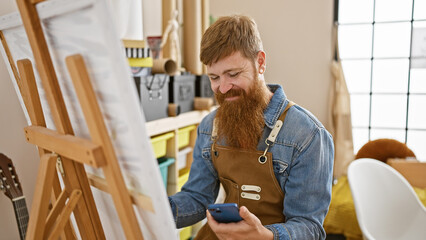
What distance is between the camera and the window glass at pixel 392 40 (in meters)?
3.16

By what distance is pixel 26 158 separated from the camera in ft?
5.80

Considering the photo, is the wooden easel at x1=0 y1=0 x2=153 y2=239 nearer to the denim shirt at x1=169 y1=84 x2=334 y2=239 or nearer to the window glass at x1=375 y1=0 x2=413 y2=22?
the denim shirt at x1=169 y1=84 x2=334 y2=239

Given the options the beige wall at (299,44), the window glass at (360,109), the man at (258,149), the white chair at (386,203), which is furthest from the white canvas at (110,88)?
the window glass at (360,109)

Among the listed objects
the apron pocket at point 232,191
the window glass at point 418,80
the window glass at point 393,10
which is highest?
the window glass at point 393,10

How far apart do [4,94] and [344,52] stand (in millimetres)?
2725

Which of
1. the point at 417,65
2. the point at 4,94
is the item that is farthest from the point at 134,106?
the point at 417,65

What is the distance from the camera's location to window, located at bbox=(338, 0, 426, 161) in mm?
3139

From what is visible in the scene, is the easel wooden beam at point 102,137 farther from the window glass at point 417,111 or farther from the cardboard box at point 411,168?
the window glass at point 417,111

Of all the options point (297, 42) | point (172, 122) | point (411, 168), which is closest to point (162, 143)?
point (172, 122)

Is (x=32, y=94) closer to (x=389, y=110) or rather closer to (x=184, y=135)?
(x=184, y=135)

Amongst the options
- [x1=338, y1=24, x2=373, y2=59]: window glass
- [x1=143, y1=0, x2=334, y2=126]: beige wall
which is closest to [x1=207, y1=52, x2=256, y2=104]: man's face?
[x1=143, y1=0, x2=334, y2=126]: beige wall

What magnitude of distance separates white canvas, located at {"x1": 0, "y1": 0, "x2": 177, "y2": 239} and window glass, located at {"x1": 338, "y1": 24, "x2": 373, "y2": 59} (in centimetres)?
290

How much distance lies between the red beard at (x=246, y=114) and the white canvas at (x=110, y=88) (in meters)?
0.49

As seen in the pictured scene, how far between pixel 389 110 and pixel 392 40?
0.60m
